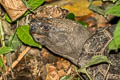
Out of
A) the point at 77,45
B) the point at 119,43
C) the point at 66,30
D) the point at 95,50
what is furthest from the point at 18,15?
the point at 119,43

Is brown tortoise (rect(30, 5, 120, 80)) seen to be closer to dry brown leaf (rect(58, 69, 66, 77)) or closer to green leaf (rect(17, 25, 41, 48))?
green leaf (rect(17, 25, 41, 48))

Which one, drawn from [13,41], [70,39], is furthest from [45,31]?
[13,41]

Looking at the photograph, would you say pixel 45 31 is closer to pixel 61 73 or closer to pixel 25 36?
pixel 25 36

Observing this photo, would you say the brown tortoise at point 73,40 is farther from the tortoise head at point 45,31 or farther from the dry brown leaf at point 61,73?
the dry brown leaf at point 61,73

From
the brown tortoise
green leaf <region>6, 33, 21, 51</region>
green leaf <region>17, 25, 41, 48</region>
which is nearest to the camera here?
the brown tortoise

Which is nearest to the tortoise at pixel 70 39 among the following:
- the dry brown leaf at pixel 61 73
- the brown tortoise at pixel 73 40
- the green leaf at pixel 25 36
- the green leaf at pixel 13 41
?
the brown tortoise at pixel 73 40

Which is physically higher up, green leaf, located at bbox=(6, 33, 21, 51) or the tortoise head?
the tortoise head

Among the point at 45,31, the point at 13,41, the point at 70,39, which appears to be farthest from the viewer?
the point at 13,41

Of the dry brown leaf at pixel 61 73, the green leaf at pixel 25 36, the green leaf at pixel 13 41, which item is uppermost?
the green leaf at pixel 25 36

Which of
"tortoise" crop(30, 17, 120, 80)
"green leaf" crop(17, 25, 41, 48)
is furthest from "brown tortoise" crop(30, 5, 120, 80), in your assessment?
"green leaf" crop(17, 25, 41, 48)
